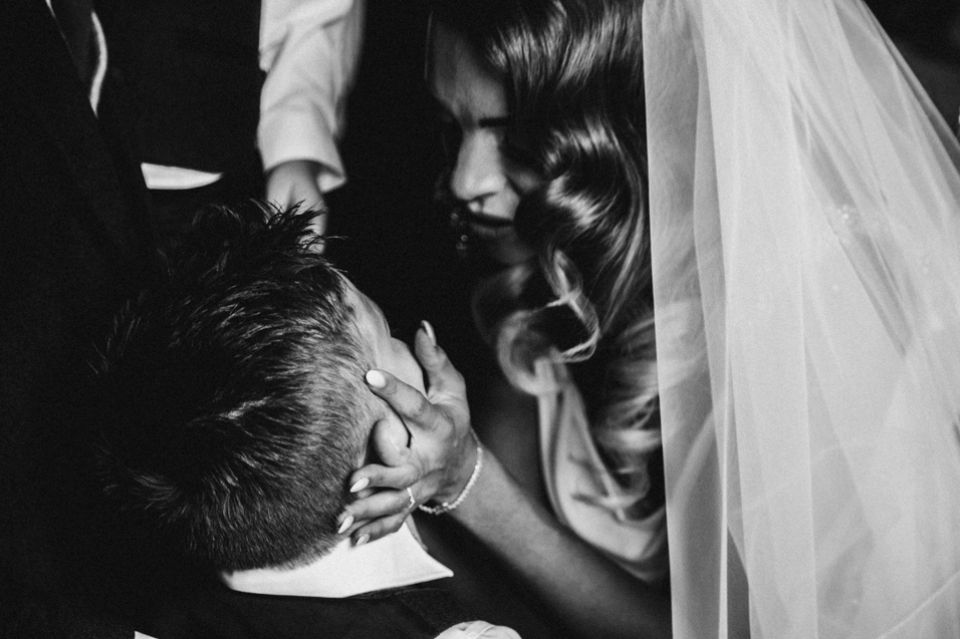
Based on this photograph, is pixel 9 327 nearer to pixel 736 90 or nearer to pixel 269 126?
pixel 269 126

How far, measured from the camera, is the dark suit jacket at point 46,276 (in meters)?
0.67

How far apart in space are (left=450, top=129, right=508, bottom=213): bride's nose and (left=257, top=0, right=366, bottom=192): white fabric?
0.75 feet

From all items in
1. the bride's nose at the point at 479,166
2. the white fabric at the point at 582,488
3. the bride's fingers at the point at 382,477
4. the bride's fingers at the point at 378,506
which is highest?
the bride's nose at the point at 479,166

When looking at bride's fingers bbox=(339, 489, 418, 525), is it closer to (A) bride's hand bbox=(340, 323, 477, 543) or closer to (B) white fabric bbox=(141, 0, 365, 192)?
(A) bride's hand bbox=(340, 323, 477, 543)

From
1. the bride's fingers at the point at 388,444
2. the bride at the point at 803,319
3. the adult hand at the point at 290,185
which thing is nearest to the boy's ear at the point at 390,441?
the bride's fingers at the point at 388,444

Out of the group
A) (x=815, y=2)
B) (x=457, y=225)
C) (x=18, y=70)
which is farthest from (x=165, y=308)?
(x=815, y=2)

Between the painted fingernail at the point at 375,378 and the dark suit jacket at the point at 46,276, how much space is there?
0.27 metres

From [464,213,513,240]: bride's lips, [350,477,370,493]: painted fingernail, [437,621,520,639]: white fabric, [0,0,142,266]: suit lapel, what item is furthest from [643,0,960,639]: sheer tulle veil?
[0,0,142,266]: suit lapel

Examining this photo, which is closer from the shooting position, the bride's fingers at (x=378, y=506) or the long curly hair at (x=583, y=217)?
the bride's fingers at (x=378, y=506)

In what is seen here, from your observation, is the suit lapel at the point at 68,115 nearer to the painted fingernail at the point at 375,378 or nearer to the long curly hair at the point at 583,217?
the painted fingernail at the point at 375,378

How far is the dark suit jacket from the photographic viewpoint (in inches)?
26.4

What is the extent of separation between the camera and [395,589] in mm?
786

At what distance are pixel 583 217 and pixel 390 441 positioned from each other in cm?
43

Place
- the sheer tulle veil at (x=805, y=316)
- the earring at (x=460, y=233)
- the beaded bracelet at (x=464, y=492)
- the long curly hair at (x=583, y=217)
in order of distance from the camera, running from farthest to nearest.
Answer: the earring at (x=460, y=233), the beaded bracelet at (x=464, y=492), the long curly hair at (x=583, y=217), the sheer tulle veil at (x=805, y=316)
